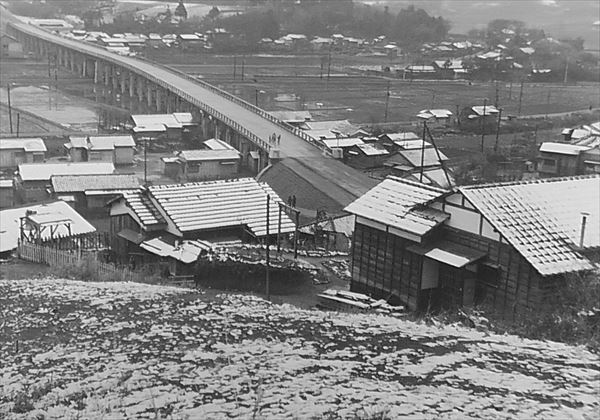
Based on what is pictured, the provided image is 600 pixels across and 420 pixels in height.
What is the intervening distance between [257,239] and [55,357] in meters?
5.69

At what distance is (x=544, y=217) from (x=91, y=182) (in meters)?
10.8

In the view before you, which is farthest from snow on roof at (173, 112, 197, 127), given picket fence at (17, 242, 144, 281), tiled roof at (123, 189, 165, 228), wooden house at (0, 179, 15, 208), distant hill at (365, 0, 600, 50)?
distant hill at (365, 0, 600, 50)

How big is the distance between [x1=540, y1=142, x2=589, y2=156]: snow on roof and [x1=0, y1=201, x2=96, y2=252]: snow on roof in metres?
11.6

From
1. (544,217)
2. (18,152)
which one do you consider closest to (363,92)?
(18,152)

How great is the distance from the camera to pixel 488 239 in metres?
7.34

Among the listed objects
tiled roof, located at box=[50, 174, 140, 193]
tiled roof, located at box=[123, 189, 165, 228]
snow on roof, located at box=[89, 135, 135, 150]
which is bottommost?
tiled roof, located at box=[50, 174, 140, 193]

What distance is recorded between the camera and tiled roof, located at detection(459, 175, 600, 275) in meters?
7.01

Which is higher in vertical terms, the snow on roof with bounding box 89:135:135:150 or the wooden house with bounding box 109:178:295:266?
the wooden house with bounding box 109:178:295:266

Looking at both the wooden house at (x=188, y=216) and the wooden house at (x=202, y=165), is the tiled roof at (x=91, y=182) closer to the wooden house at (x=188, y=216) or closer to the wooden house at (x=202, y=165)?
the wooden house at (x=202, y=165)

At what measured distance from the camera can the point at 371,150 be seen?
1994 cm

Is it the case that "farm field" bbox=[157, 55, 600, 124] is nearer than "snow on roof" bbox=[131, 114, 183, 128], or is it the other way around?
"snow on roof" bbox=[131, 114, 183, 128]

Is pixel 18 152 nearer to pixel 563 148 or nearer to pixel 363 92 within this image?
pixel 563 148

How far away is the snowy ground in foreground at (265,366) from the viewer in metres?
4.20

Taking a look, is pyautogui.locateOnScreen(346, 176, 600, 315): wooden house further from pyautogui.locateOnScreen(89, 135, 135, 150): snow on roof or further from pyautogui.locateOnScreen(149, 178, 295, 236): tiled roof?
pyautogui.locateOnScreen(89, 135, 135, 150): snow on roof
